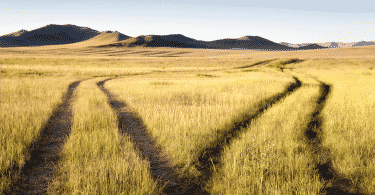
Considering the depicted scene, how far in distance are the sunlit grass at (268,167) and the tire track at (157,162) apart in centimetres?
42

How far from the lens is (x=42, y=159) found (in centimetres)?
402

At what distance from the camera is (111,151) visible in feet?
14.0

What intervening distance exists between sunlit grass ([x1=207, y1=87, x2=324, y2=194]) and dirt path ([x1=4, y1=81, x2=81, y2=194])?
108 inches

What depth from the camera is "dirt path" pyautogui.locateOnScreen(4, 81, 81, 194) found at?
316cm

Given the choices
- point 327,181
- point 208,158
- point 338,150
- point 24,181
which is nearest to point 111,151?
point 24,181

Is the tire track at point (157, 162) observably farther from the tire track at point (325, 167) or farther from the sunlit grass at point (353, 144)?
the sunlit grass at point (353, 144)

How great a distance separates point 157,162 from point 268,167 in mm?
2122

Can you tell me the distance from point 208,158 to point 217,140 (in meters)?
0.89

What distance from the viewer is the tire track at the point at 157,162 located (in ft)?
10.7

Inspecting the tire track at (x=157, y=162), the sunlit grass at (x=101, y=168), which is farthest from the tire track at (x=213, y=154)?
the sunlit grass at (x=101, y=168)

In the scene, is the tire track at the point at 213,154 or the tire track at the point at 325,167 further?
the tire track at the point at 213,154

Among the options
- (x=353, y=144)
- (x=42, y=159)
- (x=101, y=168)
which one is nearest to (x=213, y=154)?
(x=101, y=168)

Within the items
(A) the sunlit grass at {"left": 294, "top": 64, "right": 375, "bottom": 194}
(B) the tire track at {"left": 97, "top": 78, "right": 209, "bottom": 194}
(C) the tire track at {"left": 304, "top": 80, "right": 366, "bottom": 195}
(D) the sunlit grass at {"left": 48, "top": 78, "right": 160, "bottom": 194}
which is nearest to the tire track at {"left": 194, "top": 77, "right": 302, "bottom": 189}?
(B) the tire track at {"left": 97, "top": 78, "right": 209, "bottom": 194}

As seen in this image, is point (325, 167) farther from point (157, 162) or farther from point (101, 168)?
point (101, 168)
